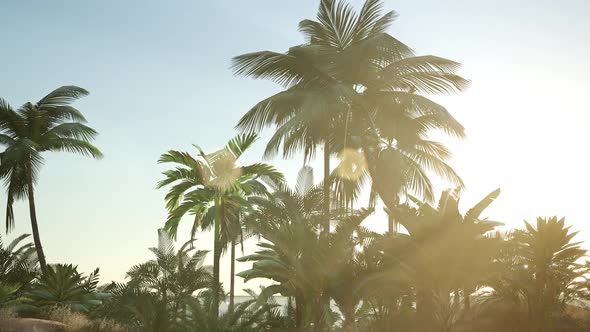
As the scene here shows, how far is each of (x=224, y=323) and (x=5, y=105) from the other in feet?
64.2

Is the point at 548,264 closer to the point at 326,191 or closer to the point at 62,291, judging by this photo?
the point at 326,191

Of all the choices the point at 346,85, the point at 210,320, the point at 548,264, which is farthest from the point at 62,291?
the point at 548,264

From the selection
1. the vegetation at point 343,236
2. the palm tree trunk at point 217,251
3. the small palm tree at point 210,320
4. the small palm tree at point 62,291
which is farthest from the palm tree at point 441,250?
the small palm tree at point 62,291

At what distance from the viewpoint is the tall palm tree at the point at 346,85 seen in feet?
70.3

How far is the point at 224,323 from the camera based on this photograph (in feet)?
62.1

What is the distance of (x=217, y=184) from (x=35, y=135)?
514 inches

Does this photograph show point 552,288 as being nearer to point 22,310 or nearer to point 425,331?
point 425,331

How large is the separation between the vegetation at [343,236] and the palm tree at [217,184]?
0.06 meters

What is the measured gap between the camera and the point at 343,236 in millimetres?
21031

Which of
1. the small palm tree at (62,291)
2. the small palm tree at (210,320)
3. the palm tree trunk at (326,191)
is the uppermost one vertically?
the palm tree trunk at (326,191)

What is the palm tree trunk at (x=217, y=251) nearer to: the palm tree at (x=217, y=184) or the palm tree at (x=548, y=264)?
the palm tree at (x=217, y=184)

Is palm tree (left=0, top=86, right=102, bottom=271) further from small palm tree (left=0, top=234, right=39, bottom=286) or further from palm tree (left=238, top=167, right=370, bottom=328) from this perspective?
palm tree (left=238, top=167, right=370, bottom=328)

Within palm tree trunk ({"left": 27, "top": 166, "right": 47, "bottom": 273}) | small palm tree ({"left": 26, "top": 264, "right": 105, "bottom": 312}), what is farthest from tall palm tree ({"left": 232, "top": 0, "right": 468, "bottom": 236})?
palm tree trunk ({"left": 27, "top": 166, "right": 47, "bottom": 273})

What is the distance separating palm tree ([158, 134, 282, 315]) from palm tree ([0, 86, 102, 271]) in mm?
10111
